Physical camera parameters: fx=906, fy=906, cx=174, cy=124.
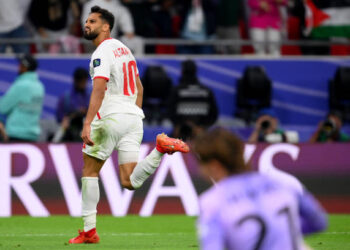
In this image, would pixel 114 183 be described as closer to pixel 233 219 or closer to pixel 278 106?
pixel 278 106

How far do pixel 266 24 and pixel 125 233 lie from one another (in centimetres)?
763

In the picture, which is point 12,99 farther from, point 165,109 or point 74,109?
point 165,109

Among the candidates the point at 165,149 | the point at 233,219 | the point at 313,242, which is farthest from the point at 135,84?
the point at 233,219

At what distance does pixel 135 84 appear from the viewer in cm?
931

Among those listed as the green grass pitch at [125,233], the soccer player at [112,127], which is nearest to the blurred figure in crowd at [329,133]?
the green grass pitch at [125,233]

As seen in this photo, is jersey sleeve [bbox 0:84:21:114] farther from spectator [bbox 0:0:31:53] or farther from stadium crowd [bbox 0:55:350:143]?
spectator [bbox 0:0:31:53]

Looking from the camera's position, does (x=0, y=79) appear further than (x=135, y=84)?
Yes

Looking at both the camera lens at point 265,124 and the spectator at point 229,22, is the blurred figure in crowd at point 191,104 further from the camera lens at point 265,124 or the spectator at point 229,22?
the spectator at point 229,22

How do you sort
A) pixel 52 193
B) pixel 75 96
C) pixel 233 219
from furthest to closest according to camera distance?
pixel 75 96, pixel 52 193, pixel 233 219

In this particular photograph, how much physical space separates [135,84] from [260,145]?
5.06 metres

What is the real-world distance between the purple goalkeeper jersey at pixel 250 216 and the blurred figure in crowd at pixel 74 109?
34.9 ft

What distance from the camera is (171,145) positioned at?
8.99 metres

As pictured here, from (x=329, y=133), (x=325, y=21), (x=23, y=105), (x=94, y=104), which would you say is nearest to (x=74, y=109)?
(x=23, y=105)

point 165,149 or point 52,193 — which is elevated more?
point 165,149
